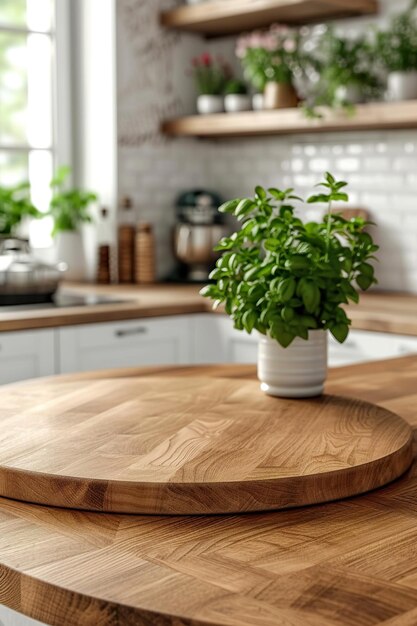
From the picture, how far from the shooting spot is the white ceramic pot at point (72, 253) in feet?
15.7

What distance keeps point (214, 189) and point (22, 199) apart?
1065 millimetres

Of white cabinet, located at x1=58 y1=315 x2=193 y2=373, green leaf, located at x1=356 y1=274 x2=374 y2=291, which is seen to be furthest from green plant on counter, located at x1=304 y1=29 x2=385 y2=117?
green leaf, located at x1=356 y1=274 x2=374 y2=291

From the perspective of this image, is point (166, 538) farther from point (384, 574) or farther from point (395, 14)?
point (395, 14)

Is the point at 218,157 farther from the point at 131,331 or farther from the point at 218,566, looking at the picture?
the point at 218,566

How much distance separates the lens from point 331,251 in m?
1.61

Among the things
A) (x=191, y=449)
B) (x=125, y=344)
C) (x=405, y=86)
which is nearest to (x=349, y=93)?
(x=405, y=86)

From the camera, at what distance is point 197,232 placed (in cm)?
464

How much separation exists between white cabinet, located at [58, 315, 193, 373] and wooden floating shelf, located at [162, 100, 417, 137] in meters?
0.96

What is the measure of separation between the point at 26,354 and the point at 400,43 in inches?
75.3

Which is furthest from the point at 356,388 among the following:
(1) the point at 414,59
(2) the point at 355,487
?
(1) the point at 414,59

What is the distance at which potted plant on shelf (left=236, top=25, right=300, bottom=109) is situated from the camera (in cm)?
438

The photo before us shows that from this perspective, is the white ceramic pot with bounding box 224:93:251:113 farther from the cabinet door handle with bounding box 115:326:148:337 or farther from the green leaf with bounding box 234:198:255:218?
the green leaf with bounding box 234:198:255:218

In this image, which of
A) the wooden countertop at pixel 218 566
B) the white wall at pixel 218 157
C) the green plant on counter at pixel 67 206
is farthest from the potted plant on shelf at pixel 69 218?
the wooden countertop at pixel 218 566

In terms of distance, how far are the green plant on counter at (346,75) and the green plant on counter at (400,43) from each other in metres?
0.07
